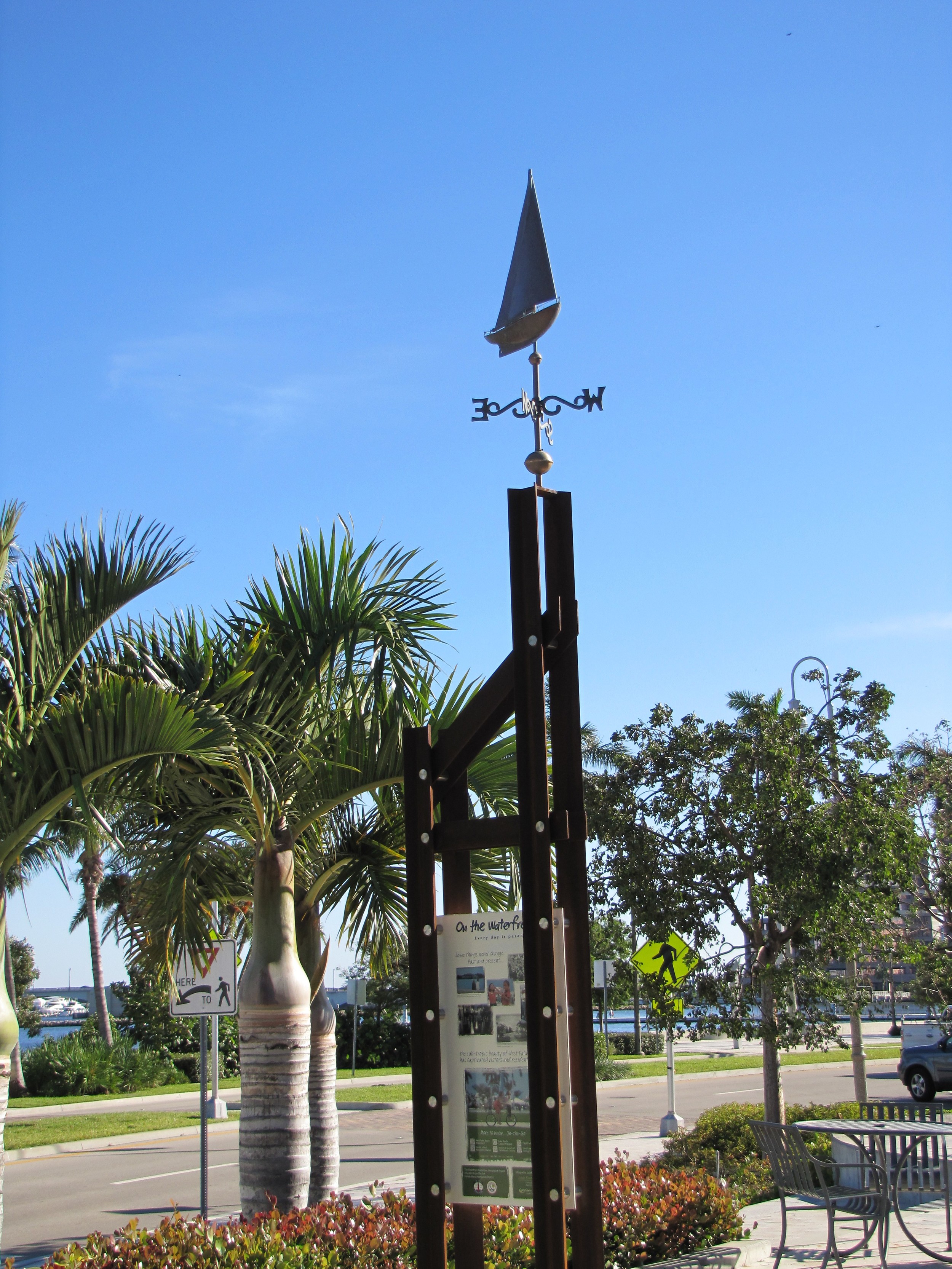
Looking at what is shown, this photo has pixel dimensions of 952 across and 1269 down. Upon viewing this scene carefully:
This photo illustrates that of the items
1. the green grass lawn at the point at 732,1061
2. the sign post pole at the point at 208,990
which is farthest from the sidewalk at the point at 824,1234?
the green grass lawn at the point at 732,1061

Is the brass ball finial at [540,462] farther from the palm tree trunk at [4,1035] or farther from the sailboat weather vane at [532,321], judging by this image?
the palm tree trunk at [4,1035]

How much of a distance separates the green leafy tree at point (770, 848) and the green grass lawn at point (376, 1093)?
13208 millimetres

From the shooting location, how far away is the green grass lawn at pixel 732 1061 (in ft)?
104

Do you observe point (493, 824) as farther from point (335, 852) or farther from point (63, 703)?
point (335, 852)

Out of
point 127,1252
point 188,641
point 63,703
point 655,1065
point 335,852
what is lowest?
point 655,1065

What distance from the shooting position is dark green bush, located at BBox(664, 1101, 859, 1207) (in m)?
11.0

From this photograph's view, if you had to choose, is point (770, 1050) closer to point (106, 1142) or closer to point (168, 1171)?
point (168, 1171)

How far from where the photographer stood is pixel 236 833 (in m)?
8.29

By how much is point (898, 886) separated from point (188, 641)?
8.14m

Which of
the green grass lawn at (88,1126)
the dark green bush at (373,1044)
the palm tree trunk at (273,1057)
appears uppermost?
the palm tree trunk at (273,1057)

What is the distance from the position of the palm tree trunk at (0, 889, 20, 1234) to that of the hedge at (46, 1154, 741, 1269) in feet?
2.65

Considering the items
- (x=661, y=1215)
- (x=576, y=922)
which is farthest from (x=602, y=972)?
(x=576, y=922)

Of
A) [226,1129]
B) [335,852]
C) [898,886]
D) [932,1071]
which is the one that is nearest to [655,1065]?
[932,1071]

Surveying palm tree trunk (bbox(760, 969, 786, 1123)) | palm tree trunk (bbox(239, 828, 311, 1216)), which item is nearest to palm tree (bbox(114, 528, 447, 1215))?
palm tree trunk (bbox(239, 828, 311, 1216))
